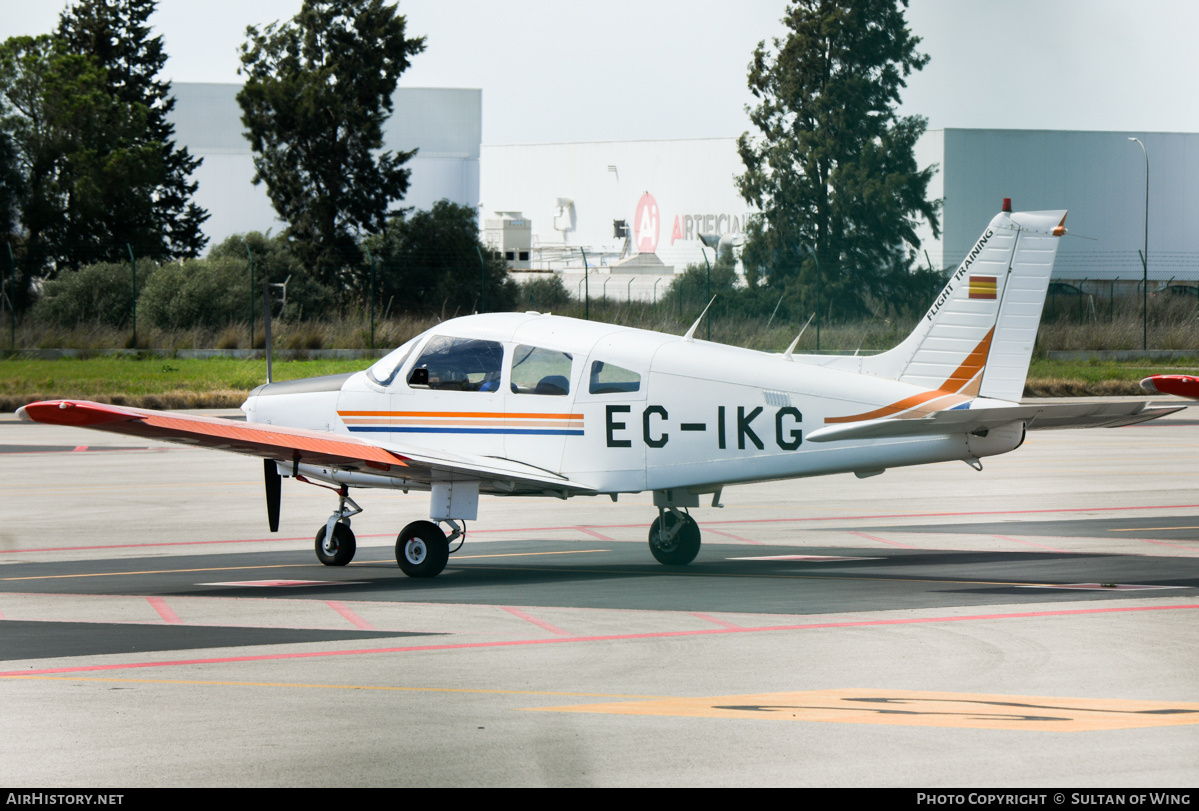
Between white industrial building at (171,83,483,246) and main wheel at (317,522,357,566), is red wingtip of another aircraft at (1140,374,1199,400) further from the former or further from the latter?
white industrial building at (171,83,483,246)

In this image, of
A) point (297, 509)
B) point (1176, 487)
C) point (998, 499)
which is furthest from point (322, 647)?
point (1176, 487)

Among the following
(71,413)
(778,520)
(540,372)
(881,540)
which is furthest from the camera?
(778,520)

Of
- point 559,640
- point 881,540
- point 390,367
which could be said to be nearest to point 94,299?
point 390,367

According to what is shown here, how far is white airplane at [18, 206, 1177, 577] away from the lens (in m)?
12.0

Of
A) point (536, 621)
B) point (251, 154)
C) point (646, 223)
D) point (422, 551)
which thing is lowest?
point (536, 621)

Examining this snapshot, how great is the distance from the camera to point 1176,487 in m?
19.4

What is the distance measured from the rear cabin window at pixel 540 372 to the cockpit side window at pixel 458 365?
7.9 inches

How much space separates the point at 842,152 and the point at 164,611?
44865 millimetres

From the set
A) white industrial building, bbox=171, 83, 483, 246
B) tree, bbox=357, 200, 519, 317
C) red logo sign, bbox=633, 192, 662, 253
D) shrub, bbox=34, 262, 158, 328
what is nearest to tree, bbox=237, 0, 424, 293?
tree, bbox=357, 200, 519, 317

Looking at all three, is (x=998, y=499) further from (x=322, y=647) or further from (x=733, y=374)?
(x=322, y=647)

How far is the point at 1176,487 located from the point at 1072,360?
→ 28373mm

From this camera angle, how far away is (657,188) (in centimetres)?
7256

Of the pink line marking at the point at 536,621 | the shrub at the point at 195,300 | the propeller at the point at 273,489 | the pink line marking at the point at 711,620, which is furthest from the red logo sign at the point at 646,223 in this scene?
the pink line marking at the point at 711,620

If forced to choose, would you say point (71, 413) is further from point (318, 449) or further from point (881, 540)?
point (881, 540)
